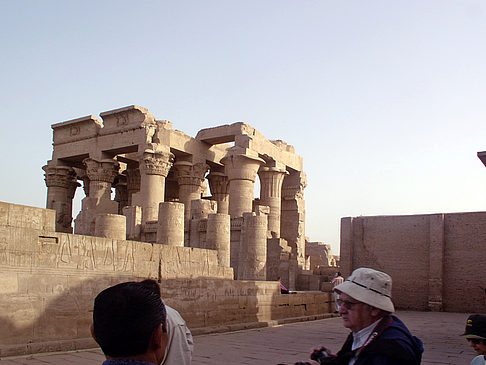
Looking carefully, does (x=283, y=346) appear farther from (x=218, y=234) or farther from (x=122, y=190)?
(x=122, y=190)

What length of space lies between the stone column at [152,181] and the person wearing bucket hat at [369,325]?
19.4 metres

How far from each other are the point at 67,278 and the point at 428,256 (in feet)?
41.1

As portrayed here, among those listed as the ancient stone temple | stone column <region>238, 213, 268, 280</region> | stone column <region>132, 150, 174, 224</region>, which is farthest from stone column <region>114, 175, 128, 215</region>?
stone column <region>238, 213, 268, 280</region>

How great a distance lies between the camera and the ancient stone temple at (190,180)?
20.2m

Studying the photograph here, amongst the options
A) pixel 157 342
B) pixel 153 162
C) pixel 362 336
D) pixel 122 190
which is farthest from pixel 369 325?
pixel 122 190

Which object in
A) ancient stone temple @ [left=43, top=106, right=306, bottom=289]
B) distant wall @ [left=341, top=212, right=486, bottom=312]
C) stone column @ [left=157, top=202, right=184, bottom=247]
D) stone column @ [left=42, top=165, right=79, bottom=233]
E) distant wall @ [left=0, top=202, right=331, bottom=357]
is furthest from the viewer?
stone column @ [left=42, top=165, right=79, bottom=233]

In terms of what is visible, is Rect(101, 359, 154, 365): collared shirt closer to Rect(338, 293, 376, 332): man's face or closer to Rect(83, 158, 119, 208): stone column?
Rect(338, 293, 376, 332): man's face

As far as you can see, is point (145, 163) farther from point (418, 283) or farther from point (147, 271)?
point (147, 271)

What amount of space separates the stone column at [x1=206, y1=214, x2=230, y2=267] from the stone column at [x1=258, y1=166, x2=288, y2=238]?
831cm

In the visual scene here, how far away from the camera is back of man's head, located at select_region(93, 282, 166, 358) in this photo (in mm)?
1652

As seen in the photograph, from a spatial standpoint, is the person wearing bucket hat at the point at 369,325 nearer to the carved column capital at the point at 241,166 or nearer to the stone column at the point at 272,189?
the carved column capital at the point at 241,166

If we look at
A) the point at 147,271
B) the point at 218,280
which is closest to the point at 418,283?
the point at 218,280

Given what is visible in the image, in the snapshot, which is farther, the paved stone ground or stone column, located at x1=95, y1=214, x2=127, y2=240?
stone column, located at x1=95, y1=214, x2=127, y2=240

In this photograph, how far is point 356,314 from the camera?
8.30ft
